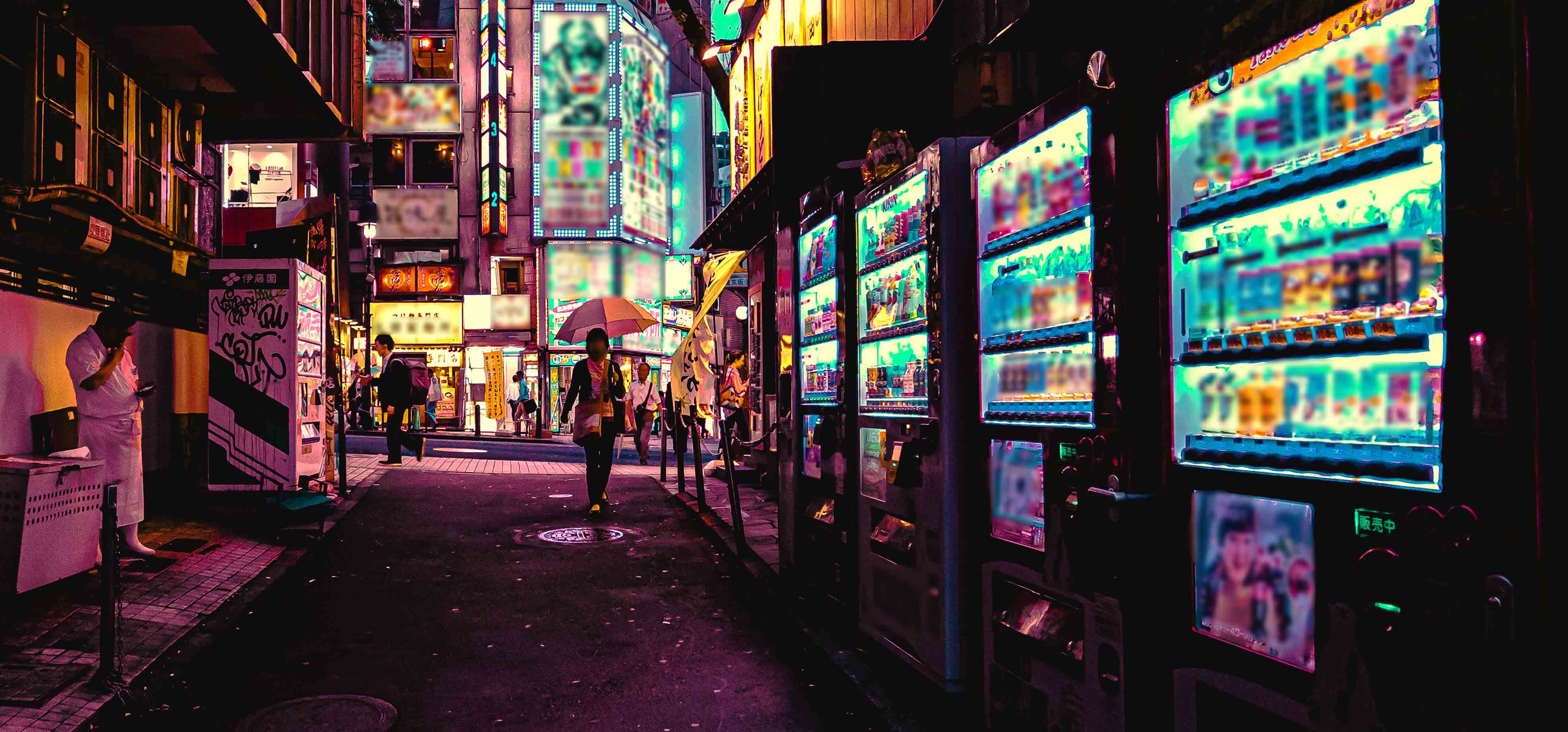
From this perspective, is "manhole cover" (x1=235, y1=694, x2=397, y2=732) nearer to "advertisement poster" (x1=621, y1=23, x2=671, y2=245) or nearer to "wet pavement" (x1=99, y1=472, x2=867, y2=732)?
"wet pavement" (x1=99, y1=472, x2=867, y2=732)

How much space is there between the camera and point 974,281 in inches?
168

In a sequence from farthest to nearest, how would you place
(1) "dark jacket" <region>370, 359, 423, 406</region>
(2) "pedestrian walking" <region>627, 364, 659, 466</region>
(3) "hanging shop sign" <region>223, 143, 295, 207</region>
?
1. (3) "hanging shop sign" <region>223, 143, 295, 207</region>
2. (1) "dark jacket" <region>370, 359, 423, 406</region>
3. (2) "pedestrian walking" <region>627, 364, 659, 466</region>

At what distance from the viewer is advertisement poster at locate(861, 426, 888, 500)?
5.03 m

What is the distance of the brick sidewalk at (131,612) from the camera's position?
14.3 ft

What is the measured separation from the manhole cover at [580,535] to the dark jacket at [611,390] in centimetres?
134

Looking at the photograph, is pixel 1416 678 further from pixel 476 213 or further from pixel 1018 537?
pixel 476 213

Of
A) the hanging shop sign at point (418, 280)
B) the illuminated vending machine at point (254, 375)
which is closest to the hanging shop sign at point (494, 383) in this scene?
the hanging shop sign at point (418, 280)

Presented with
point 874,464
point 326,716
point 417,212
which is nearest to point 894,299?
point 874,464

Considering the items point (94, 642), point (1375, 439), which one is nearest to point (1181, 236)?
point (1375, 439)

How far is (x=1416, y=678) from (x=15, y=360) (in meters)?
9.53

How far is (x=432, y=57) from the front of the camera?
37.4 meters

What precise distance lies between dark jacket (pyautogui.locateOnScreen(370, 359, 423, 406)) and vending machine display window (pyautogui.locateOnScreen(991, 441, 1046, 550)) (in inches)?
547

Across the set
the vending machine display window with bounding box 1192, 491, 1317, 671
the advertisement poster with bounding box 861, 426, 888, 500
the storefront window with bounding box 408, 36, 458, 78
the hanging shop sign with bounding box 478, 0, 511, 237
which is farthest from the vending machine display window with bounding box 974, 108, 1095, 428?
the storefront window with bounding box 408, 36, 458, 78

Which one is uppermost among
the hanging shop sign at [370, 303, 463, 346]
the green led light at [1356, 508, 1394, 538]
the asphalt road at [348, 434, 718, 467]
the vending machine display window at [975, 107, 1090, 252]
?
the hanging shop sign at [370, 303, 463, 346]
